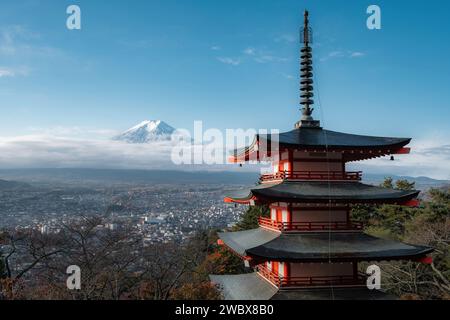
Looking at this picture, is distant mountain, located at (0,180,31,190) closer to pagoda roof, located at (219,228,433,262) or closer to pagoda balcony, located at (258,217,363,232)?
pagoda roof, located at (219,228,433,262)

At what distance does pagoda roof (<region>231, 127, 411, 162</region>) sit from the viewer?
53.6 ft

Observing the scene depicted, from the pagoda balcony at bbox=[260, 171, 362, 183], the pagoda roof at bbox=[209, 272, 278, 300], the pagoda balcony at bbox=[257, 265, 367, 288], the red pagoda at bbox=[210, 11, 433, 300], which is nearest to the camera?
the red pagoda at bbox=[210, 11, 433, 300]

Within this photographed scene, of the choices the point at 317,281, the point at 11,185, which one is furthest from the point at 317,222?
the point at 11,185

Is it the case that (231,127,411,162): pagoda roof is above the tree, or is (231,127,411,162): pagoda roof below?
above

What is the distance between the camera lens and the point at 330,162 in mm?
17844

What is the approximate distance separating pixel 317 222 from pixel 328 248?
1552 mm

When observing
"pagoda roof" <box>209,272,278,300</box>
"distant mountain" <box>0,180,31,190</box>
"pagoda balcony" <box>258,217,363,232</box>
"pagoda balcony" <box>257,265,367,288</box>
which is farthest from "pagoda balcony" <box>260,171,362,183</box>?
"distant mountain" <box>0,180,31,190</box>

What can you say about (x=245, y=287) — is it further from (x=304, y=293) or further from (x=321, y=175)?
(x=321, y=175)

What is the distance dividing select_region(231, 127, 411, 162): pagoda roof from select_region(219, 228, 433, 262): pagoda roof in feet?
11.8

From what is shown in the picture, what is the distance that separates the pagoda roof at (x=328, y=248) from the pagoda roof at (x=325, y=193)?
1633 millimetres
